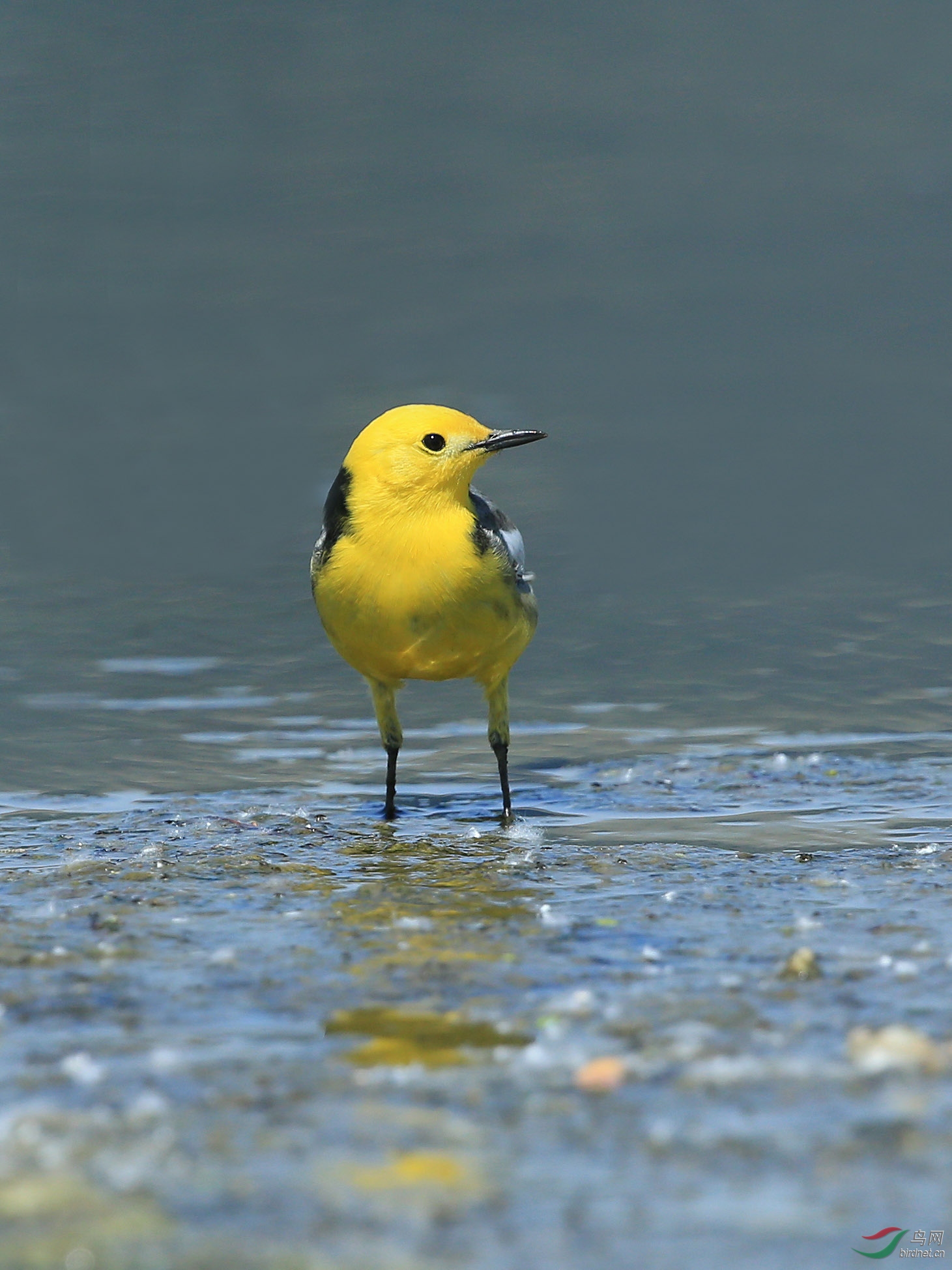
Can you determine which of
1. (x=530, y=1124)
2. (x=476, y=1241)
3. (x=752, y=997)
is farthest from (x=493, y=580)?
(x=476, y=1241)

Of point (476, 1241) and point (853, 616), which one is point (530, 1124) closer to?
point (476, 1241)

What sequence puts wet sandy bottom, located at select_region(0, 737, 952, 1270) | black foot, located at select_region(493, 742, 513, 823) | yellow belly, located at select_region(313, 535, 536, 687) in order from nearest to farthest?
1. wet sandy bottom, located at select_region(0, 737, 952, 1270)
2. yellow belly, located at select_region(313, 535, 536, 687)
3. black foot, located at select_region(493, 742, 513, 823)

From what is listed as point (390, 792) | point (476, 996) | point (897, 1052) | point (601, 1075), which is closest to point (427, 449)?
point (390, 792)

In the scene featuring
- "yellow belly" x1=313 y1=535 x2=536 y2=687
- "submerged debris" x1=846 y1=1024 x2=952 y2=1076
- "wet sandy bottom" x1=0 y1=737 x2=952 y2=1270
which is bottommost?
"wet sandy bottom" x1=0 y1=737 x2=952 y2=1270

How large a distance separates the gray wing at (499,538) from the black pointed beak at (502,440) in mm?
324

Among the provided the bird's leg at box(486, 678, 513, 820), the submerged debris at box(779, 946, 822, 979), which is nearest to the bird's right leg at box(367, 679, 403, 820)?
the bird's leg at box(486, 678, 513, 820)

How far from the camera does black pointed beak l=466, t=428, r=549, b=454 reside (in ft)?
23.2

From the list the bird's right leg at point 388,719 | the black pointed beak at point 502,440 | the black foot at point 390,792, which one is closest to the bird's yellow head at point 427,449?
the black pointed beak at point 502,440

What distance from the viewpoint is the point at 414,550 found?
6973mm

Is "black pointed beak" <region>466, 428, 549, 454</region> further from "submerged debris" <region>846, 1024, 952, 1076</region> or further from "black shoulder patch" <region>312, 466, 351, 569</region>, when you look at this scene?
"submerged debris" <region>846, 1024, 952, 1076</region>

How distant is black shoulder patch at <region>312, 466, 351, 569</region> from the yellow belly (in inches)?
2.8

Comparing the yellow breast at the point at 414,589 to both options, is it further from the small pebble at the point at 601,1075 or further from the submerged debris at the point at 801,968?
the small pebble at the point at 601,1075

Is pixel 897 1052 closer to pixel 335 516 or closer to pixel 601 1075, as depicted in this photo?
pixel 601 1075

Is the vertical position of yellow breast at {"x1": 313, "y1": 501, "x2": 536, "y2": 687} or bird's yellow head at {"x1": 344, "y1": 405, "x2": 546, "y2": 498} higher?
bird's yellow head at {"x1": 344, "y1": 405, "x2": 546, "y2": 498}
